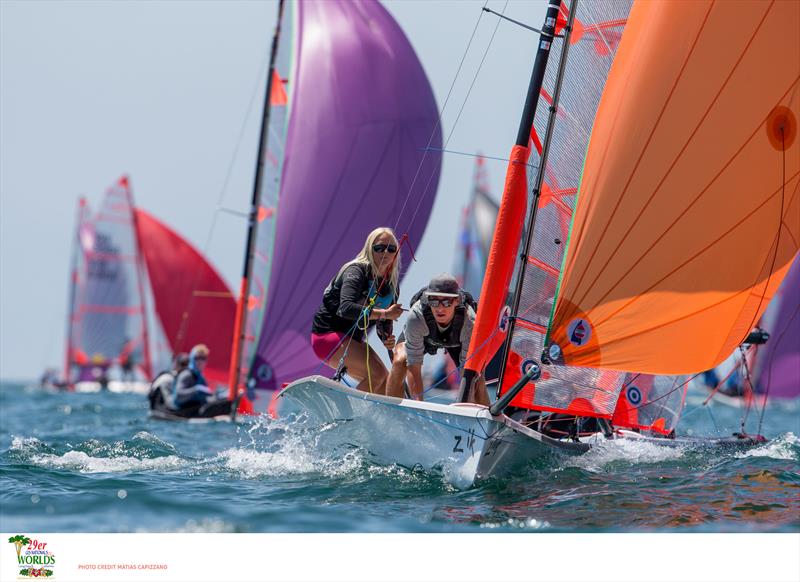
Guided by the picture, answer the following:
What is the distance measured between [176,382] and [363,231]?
3773 millimetres

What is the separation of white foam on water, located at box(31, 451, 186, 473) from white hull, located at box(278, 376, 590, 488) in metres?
1.07

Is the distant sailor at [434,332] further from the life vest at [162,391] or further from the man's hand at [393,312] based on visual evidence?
the life vest at [162,391]

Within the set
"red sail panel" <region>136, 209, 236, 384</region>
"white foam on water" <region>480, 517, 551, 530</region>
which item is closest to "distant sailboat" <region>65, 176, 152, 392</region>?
"red sail panel" <region>136, 209, 236, 384</region>

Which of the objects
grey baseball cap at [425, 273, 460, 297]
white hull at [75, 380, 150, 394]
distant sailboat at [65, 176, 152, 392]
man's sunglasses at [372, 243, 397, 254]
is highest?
man's sunglasses at [372, 243, 397, 254]

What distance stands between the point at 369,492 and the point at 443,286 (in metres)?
1.18

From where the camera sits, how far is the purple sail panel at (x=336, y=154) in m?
9.76

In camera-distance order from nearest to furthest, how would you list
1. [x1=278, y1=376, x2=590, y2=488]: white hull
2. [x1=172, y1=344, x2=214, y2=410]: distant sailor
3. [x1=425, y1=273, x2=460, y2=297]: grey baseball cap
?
[x1=278, y1=376, x2=590, y2=488]: white hull → [x1=425, y1=273, x2=460, y2=297]: grey baseball cap → [x1=172, y1=344, x2=214, y2=410]: distant sailor

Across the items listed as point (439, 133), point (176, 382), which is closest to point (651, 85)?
point (439, 133)

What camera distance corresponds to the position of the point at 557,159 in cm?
586

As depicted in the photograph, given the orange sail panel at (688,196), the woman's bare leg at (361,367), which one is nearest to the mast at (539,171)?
the orange sail panel at (688,196)

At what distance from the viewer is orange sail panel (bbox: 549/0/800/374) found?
16.9 feet

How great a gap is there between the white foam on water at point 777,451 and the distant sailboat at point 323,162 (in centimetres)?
367

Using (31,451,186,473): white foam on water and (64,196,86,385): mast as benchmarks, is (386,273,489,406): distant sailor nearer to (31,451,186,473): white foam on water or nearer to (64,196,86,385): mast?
(31,451,186,473): white foam on water
